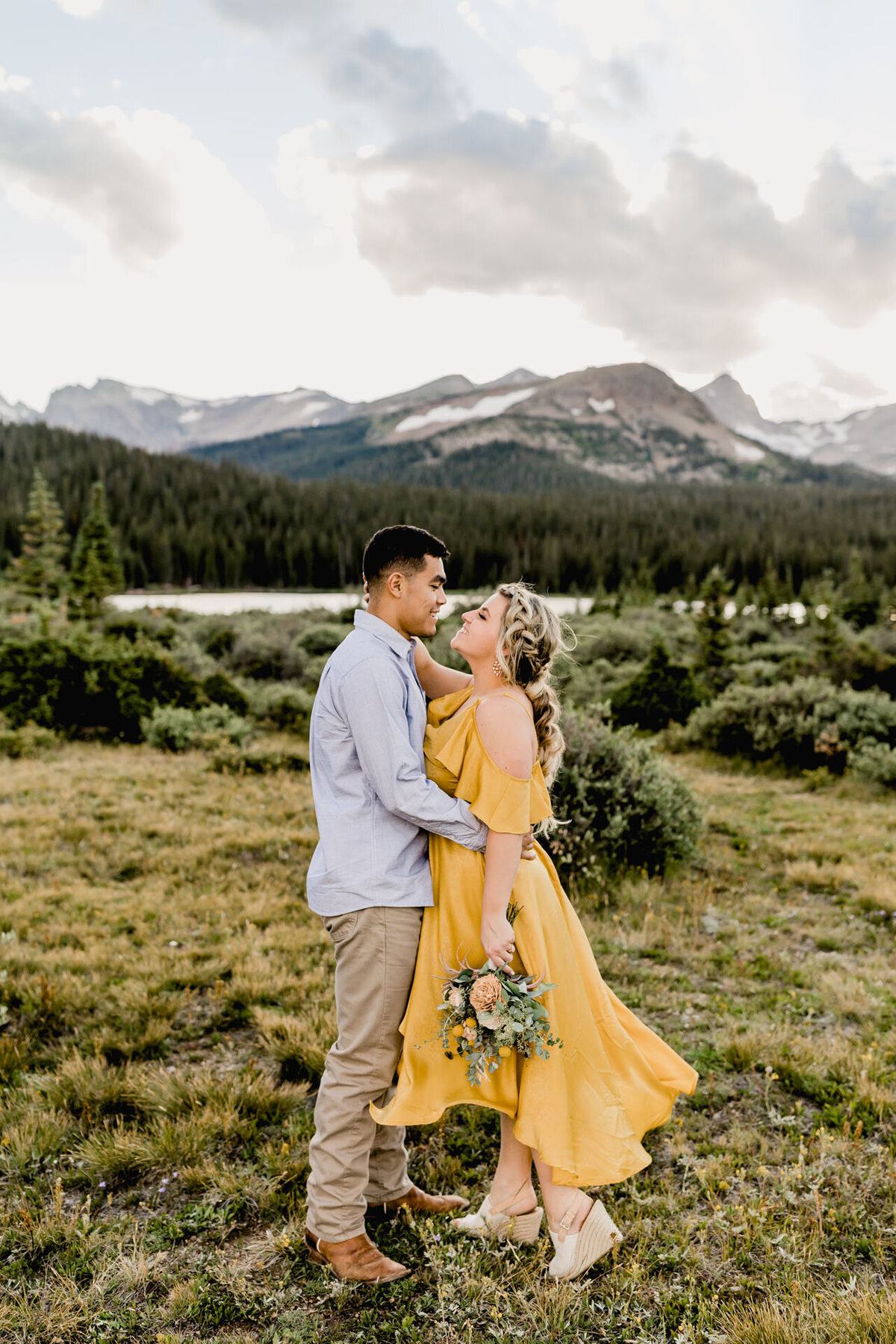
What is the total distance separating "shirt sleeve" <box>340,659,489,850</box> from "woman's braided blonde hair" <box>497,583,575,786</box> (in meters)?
0.43

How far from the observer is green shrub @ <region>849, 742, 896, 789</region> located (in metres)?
11.2

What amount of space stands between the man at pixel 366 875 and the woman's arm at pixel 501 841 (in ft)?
0.36

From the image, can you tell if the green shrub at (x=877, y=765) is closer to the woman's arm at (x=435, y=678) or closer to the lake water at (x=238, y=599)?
the woman's arm at (x=435, y=678)

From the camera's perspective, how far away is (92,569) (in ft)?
109

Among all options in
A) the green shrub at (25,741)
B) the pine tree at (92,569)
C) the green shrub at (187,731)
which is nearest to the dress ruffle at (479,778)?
the green shrub at (187,731)

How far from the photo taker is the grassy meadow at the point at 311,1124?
107 inches

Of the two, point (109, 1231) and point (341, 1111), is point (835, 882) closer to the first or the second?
point (341, 1111)

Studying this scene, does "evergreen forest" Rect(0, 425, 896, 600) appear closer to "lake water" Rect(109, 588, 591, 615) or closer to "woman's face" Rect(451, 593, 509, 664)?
"lake water" Rect(109, 588, 591, 615)

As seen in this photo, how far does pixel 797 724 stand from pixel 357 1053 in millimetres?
11697

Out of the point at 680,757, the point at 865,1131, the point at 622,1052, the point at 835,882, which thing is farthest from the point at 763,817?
the point at 622,1052

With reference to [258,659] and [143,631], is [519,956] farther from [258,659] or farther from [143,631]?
[143,631]

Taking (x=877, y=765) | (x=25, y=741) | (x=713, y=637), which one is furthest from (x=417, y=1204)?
(x=713, y=637)

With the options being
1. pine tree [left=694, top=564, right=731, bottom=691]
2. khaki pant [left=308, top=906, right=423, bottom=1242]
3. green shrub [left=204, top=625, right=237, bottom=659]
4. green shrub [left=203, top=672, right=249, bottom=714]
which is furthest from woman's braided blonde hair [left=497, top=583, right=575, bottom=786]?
green shrub [left=204, top=625, right=237, bottom=659]

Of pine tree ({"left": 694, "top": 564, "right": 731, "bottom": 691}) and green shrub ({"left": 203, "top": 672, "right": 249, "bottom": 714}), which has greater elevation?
pine tree ({"left": 694, "top": 564, "right": 731, "bottom": 691})
